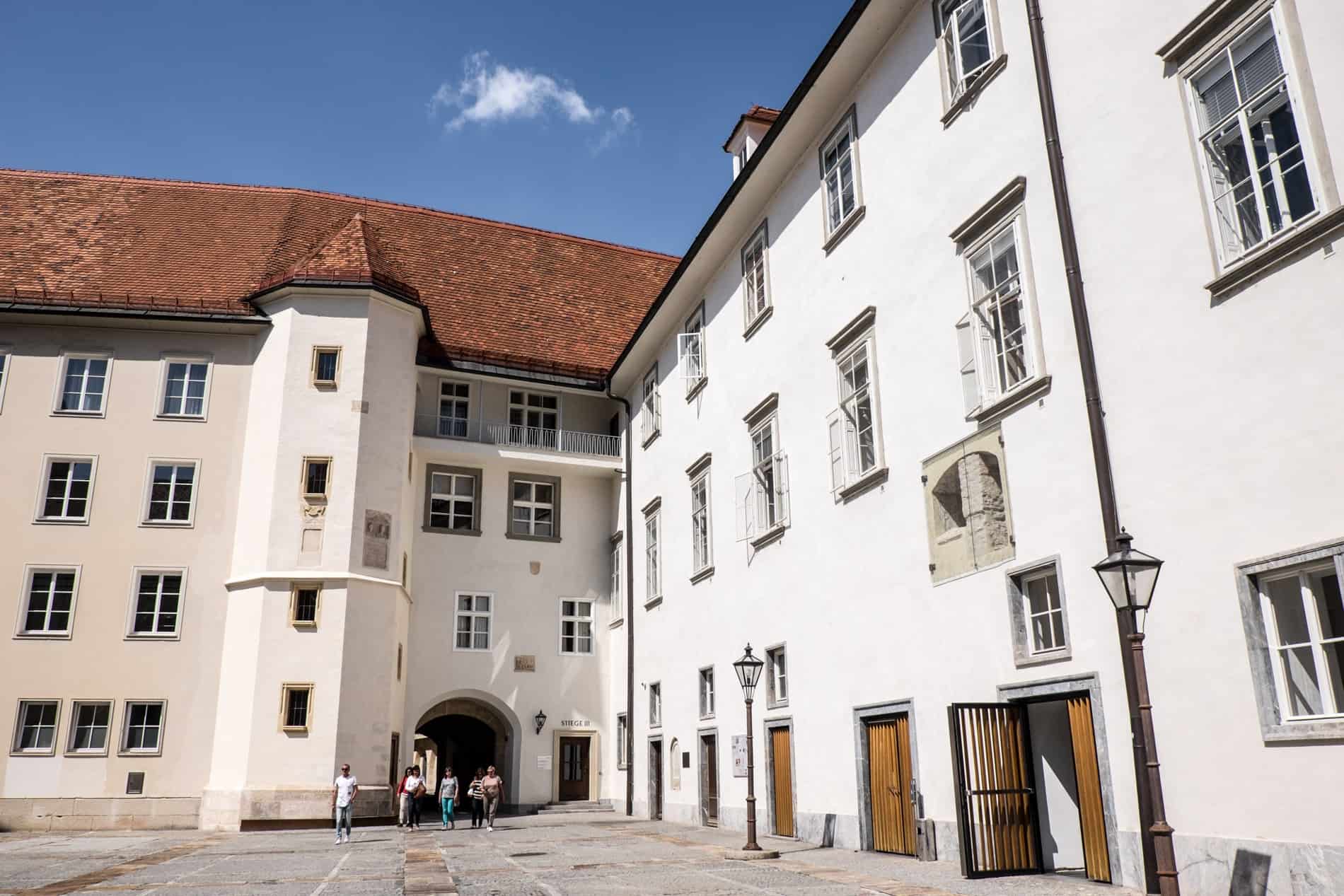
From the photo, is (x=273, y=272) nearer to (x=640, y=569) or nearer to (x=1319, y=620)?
(x=640, y=569)

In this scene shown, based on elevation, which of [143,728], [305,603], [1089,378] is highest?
[305,603]

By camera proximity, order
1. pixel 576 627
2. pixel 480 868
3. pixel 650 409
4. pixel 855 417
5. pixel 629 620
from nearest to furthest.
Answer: pixel 480 868 < pixel 855 417 < pixel 629 620 < pixel 650 409 < pixel 576 627

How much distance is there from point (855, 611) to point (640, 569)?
11.8m

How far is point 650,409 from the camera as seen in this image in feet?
89.7

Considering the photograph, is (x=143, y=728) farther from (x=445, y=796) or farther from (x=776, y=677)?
(x=776, y=677)

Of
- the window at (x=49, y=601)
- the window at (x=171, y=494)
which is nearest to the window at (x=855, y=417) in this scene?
the window at (x=171, y=494)

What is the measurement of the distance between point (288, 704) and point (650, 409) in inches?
423

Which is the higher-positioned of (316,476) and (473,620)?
(316,476)

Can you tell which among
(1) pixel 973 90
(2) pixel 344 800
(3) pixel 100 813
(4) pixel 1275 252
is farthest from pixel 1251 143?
(3) pixel 100 813

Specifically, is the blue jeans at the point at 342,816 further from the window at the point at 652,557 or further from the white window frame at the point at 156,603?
the window at the point at 652,557

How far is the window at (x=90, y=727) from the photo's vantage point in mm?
23859

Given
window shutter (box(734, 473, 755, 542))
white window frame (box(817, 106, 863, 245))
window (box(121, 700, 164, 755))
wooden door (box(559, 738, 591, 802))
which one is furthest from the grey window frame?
white window frame (box(817, 106, 863, 245))

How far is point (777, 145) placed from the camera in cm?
1822

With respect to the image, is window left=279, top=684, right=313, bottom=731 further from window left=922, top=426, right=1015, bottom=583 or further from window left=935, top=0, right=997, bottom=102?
window left=935, top=0, right=997, bottom=102
